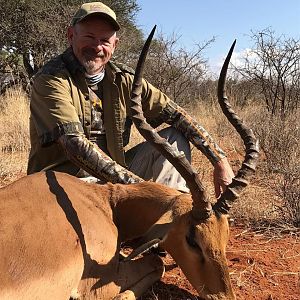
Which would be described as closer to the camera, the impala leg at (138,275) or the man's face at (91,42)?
the impala leg at (138,275)

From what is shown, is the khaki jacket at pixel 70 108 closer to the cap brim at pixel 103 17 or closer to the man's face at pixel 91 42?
the man's face at pixel 91 42

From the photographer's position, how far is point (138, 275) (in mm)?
3408

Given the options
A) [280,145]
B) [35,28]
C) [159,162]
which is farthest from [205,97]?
[159,162]

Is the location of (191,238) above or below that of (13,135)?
above

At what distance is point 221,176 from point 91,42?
1.58m

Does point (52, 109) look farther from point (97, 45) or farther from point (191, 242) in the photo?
point (191, 242)

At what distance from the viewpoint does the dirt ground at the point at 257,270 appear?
3531 millimetres

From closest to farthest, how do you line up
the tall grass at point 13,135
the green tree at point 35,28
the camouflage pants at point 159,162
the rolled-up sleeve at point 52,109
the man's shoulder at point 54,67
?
the rolled-up sleeve at point 52,109 → the man's shoulder at point 54,67 → the camouflage pants at point 159,162 → the tall grass at point 13,135 → the green tree at point 35,28

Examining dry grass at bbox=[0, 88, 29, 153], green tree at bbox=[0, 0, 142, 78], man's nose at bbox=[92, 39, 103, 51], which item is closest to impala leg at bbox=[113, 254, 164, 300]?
man's nose at bbox=[92, 39, 103, 51]

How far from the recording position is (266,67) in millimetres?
10477

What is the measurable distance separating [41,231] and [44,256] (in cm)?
17

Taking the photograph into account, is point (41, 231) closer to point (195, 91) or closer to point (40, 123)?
point (40, 123)

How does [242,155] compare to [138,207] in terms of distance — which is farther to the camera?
[242,155]

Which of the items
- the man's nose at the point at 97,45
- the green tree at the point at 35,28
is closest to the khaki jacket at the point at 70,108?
the man's nose at the point at 97,45
